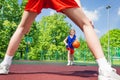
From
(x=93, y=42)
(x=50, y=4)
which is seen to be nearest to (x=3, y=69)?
(x=50, y=4)

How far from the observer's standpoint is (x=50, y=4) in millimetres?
4836

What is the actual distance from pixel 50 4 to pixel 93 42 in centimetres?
97

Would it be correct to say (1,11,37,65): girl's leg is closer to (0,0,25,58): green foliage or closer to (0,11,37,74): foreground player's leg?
(0,11,37,74): foreground player's leg

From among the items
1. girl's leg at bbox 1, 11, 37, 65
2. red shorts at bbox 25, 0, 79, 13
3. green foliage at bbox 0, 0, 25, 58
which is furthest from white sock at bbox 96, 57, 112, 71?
green foliage at bbox 0, 0, 25, 58

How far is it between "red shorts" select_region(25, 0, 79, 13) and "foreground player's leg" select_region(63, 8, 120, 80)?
70 millimetres

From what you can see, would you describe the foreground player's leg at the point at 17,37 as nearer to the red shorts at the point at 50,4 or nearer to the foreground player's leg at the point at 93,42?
the red shorts at the point at 50,4

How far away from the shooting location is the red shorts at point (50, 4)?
14.9ft

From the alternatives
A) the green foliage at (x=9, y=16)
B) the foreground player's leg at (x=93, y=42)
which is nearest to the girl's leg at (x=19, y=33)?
the foreground player's leg at (x=93, y=42)

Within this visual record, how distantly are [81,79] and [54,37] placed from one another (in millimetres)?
54679

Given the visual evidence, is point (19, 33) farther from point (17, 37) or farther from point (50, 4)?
point (50, 4)

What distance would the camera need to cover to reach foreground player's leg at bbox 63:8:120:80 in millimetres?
4145

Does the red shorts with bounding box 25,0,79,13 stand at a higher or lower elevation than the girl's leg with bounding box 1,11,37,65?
higher

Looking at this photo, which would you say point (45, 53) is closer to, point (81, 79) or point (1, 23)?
point (1, 23)

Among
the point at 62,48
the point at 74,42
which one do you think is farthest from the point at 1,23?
the point at 74,42
